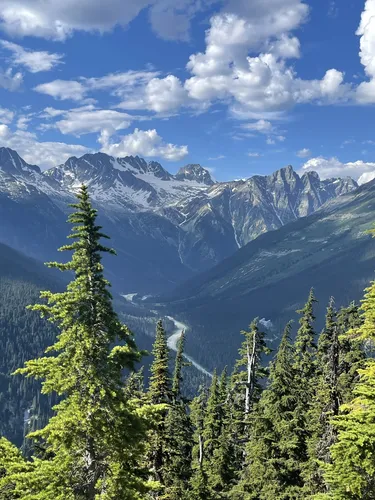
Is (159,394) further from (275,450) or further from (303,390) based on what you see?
(303,390)

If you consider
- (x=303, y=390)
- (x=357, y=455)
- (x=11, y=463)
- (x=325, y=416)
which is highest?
(x=11, y=463)

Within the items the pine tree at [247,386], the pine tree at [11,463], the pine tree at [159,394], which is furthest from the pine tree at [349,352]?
the pine tree at [11,463]

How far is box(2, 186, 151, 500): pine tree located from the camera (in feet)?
46.5

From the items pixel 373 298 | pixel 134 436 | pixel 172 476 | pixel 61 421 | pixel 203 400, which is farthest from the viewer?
pixel 203 400

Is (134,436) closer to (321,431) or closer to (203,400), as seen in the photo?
(321,431)

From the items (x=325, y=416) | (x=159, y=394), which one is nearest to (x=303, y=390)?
(x=325, y=416)

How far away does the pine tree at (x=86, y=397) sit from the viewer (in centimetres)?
1419

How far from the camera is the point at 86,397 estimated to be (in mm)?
14570

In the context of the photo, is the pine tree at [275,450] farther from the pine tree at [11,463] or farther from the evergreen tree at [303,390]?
the pine tree at [11,463]

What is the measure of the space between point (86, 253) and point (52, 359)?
3756mm

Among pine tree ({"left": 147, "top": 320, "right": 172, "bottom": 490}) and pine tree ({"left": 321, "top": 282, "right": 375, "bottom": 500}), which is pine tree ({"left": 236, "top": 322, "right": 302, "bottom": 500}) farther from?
pine tree ({"left": 321, "top": 282, "right": 375, "bottom": 500})

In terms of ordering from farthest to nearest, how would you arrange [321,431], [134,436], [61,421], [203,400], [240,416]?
[203,400], [240,416], [321,431], [134,436], [61,421]

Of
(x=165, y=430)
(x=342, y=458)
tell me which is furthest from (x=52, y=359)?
(x=165, y=430)

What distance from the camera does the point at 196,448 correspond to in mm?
55281
